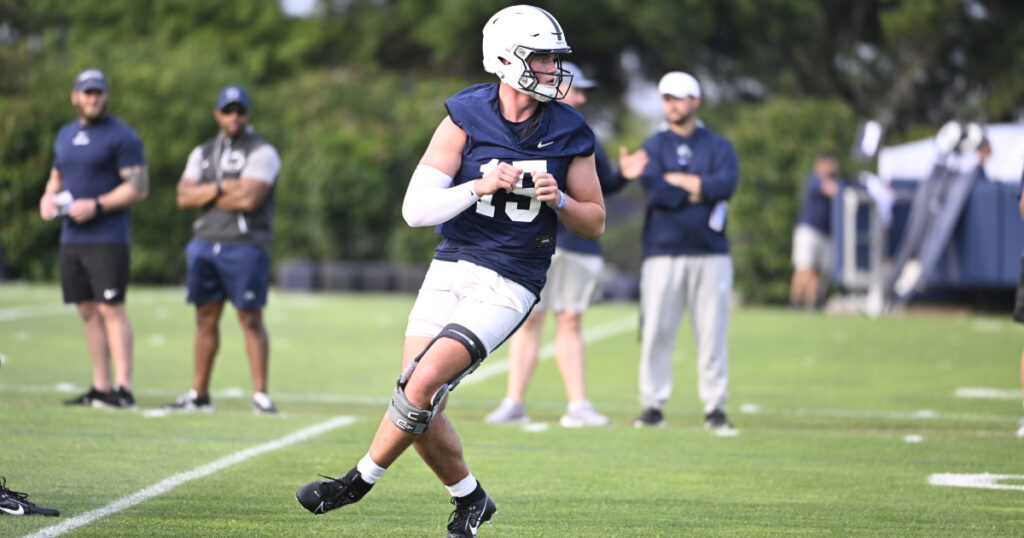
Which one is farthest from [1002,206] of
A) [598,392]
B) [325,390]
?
[325,390]

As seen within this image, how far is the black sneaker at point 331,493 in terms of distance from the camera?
530cm

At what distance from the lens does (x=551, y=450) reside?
788 centimetres

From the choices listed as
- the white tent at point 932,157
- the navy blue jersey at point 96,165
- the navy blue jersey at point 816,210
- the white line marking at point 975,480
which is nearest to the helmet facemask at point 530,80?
the white line marking at point 975,480

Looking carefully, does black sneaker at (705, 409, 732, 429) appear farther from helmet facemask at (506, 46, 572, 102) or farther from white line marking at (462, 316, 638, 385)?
helmet facemask at (506, 46, 572, 102)

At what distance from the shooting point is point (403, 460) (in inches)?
297

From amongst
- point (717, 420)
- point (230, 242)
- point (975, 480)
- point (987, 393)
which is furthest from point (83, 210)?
point (987, 393)

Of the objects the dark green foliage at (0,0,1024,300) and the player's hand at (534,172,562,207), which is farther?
the dark green foliage at (0,0,1024,300)

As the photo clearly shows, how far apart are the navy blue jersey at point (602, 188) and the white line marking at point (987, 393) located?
3.41 metres

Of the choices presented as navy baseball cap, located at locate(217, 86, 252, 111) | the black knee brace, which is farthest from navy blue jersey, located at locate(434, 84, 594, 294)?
navy baseball cap, located at locate(217, 86, 252, 111)

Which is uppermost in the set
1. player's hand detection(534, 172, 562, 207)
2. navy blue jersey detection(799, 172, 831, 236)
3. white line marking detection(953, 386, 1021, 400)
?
player's hand detection(534, 172, 562, 207)

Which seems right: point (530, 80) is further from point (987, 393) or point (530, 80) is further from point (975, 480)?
point (987, 393)

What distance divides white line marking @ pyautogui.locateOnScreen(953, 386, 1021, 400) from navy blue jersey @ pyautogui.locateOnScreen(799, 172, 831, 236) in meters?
8.30

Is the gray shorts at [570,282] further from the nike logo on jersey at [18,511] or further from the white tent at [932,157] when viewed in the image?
the white tent at [932,157]

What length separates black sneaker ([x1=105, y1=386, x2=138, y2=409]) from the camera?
916cm
